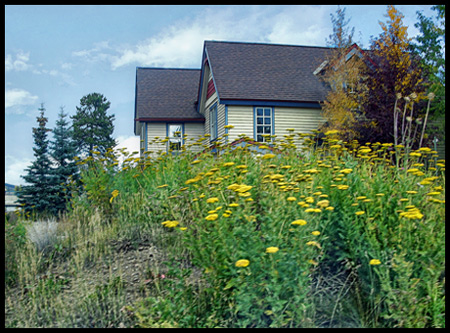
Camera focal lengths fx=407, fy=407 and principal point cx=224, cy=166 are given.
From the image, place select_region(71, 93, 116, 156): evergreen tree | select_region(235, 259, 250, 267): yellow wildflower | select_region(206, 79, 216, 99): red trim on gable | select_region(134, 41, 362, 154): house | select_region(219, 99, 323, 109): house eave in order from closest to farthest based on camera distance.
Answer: select_region(235, 259, 250, 267): yellow wildflower → select_region(219, 99, 323, 109): house eave → select_region(134, 41, 362, 154): house → select_region(206, 79, 216, 99): red trim on gable → select_region(71, 93, 116, 156): evergreen tree

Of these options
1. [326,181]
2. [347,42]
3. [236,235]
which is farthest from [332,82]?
[236,235]

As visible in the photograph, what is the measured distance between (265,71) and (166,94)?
20.7ft

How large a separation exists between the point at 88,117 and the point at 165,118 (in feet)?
44.7

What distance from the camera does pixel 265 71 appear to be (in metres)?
18.9

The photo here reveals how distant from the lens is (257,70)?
1881cm

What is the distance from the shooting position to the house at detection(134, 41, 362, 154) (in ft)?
56.5

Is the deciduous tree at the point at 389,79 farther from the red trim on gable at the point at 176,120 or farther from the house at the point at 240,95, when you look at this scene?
the red trim on gable at the point at 176,120

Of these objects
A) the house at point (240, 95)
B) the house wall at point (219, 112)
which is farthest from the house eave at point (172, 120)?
the house wall at point (219, 112)

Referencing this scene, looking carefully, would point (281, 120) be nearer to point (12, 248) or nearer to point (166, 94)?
point (166, 94)

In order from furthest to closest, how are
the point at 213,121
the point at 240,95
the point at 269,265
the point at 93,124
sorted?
the point at 93,124
the point at 213,121
the point at 240,95
the point at 269,265

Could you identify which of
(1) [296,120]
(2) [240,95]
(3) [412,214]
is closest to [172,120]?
(2) [240,95]

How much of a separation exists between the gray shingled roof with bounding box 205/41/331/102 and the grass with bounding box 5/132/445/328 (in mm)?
12423

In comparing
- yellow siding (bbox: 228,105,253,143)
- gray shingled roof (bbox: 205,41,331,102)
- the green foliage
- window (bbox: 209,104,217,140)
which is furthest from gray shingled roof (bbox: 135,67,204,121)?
the green foliage

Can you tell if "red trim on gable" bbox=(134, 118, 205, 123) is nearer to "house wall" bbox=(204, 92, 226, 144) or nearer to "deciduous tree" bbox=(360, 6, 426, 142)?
"house wall" bbox=(204, 92, 226, 144)
